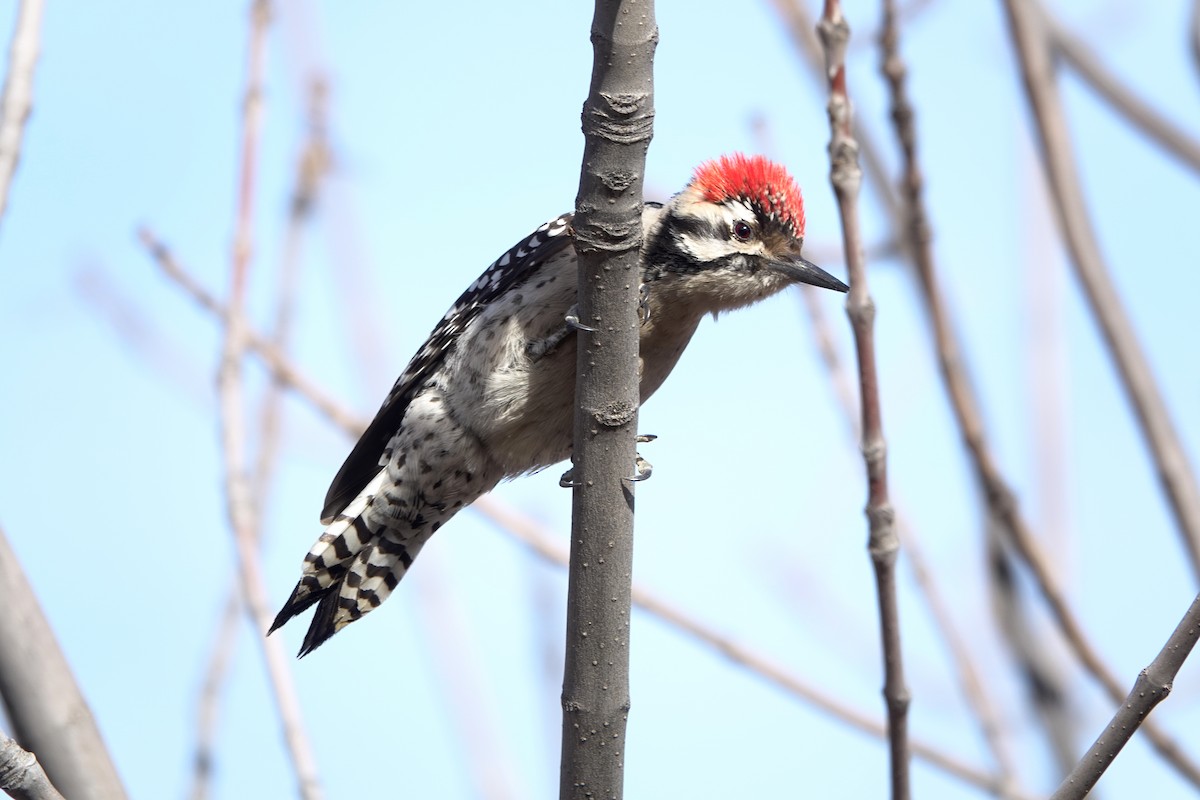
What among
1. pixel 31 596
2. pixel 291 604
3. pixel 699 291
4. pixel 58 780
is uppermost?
pixel 699 291

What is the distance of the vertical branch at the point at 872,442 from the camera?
107 inches

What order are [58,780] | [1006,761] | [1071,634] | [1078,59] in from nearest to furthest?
[58,780] → [1071,634] → [1006,761] → [1078,59]

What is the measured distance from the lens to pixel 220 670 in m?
4.10

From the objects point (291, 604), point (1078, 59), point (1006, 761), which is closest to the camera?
point (1006, 761)

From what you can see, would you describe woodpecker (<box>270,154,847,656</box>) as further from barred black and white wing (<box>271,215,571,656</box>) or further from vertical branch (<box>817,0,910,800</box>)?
vertical branch (<box>817,0,910,800</box>)

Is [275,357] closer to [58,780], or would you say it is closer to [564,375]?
[564,375]

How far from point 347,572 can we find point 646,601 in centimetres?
140

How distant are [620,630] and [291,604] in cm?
218

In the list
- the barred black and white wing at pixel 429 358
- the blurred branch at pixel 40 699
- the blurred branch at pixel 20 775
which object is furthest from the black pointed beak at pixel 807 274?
the blurred branch at pixel 20 775

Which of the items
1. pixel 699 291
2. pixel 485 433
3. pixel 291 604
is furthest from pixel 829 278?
pixel 291 604

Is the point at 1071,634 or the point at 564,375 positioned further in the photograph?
the point at 564,375

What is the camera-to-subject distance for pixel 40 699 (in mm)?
2424

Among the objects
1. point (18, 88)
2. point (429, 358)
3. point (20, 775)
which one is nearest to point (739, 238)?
point (429, 358)

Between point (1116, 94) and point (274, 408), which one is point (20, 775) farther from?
point (1116, 94)
